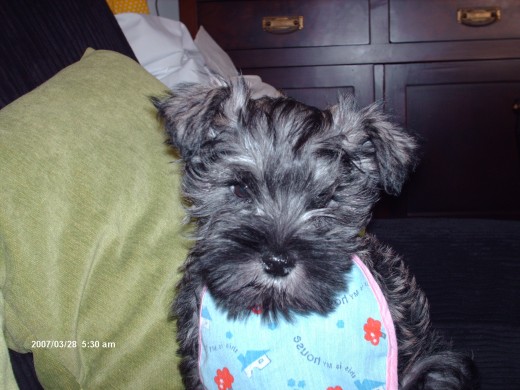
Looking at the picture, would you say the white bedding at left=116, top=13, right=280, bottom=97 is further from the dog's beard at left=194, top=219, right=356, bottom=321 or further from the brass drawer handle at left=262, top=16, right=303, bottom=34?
the dog's beard at left=194, top=219, right=356, bottom=321

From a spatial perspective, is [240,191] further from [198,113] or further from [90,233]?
[90,233]

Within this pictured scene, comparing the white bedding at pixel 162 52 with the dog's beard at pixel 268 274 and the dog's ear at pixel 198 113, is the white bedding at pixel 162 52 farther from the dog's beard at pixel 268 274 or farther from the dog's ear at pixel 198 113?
the dog's beard at pixel 268 274

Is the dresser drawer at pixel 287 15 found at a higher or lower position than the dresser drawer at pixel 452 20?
higher

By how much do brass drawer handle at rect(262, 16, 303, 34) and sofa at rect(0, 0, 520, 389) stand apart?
221cm

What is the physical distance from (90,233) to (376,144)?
1089mm

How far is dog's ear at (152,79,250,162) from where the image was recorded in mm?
1943

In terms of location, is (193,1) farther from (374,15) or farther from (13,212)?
(13,212)

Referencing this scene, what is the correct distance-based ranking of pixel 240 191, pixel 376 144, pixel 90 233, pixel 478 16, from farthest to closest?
pixel 478 16, pixel 376 144, pixel 240 191, pixel 90 233

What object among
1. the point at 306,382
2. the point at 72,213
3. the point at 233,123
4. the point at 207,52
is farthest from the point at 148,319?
the point at 207,52

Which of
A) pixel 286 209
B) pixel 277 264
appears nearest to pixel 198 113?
pixel 286 209

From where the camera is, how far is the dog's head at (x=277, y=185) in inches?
65.9

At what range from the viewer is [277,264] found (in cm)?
163
